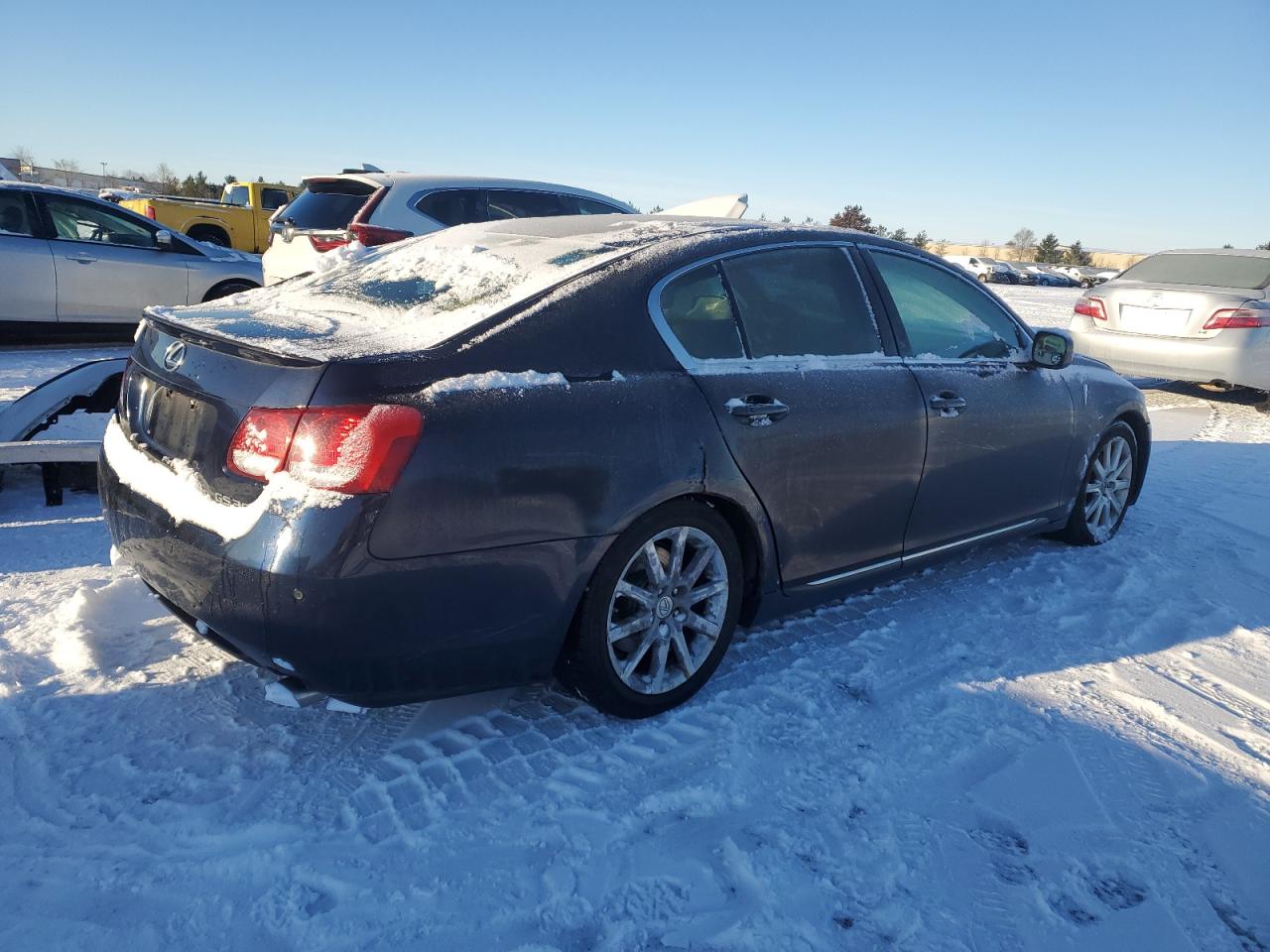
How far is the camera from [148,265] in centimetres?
917

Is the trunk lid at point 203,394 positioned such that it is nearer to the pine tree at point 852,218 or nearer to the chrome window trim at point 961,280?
the chrome window trim at point 961,280

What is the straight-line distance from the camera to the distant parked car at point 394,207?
25.3 ft

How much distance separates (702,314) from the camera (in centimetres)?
311

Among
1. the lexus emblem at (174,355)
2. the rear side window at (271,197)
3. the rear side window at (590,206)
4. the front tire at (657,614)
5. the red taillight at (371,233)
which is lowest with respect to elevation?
the rear side window at (271,197)

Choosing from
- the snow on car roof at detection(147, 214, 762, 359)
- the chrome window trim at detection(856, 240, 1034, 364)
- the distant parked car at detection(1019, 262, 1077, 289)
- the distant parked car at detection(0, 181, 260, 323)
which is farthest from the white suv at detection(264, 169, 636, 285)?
the distant parked car at detection(1019, 262, 1077, 289)

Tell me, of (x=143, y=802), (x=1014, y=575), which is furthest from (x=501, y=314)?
(x=1014, y=575)

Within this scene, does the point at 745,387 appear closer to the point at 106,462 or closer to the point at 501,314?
the point at 501,314

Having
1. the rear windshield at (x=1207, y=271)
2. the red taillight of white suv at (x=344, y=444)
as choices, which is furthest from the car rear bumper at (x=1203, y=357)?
the red taillight of white suv at (x=344, y=444)

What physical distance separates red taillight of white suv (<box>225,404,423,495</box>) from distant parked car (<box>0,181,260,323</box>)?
306 inches

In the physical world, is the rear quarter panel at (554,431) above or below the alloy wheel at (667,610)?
above

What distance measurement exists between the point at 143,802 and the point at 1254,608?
4.39 meters

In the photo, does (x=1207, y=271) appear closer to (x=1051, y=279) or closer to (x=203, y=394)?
(x=203, y=394)

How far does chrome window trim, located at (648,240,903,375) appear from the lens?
2977 millimetres

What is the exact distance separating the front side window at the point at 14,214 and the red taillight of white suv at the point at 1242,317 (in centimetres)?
1077
